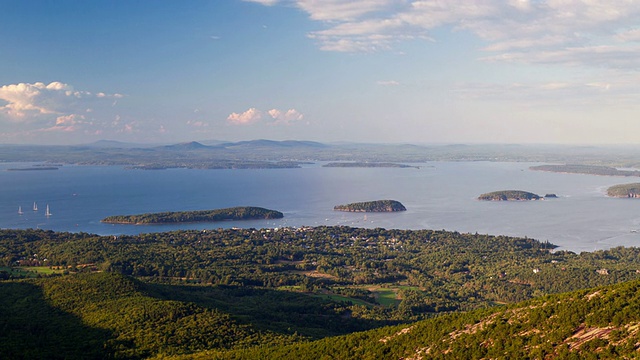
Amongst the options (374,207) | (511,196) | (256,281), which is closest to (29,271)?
(256,281)

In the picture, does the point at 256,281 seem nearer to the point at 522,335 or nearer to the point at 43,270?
the point at 43,270

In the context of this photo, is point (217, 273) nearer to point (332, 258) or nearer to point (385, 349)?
point (332, 258)

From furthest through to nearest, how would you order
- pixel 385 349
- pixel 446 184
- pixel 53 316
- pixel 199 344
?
pixel 446 184 → pixel 53 316 → pixel 199 344 → pixel 385 349

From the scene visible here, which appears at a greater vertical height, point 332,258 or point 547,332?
point 547,332

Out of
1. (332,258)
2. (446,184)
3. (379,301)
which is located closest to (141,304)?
(379,301)

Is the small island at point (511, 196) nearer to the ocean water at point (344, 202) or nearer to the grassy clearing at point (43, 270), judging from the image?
the ocean water at point (344, 202)

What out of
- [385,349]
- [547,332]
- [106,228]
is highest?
[547,332]
